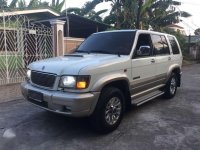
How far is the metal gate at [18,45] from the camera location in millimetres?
9586

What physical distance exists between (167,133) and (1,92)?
5356 millimetres

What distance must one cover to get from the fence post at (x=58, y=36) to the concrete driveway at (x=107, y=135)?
16.9ft

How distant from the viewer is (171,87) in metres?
7.47

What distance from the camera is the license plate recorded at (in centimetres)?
453

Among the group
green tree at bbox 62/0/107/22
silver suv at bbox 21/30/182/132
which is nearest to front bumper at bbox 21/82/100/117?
silver suv at bbox 21/30/182/132

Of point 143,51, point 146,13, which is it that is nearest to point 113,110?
point 143,51

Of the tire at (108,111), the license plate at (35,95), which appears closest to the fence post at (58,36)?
the license plate at (35,95)

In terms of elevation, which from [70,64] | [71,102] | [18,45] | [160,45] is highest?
[18,45]

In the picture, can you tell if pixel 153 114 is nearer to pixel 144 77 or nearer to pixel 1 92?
pixel 144 77

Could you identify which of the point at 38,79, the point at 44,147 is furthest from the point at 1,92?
the point at 44,147

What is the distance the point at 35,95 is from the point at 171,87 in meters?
4.32

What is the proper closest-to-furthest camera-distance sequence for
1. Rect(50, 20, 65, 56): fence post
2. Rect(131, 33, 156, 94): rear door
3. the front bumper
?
the front bumper → Rect(131, 33, 156, 94): rear door → Rect(50, 20, 65, 56): fence post

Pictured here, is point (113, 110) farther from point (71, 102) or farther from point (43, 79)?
point (43, 79)

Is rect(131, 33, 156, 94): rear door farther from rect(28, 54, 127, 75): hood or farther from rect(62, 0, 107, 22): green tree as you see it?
rect(62, 0, 107, 22): green tree
